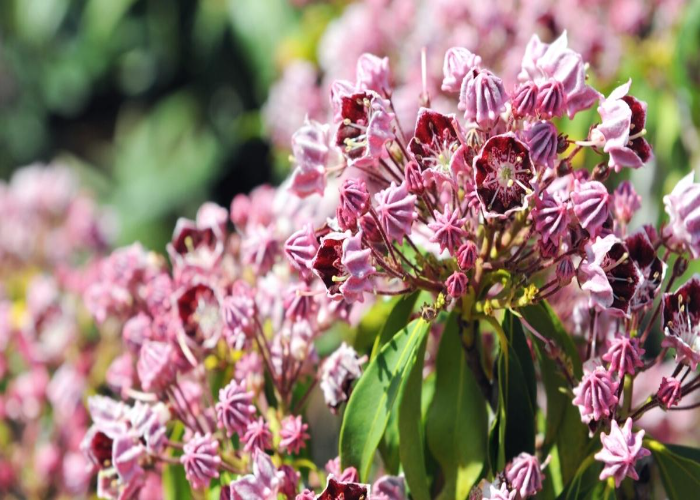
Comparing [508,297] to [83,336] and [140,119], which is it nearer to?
[83,336]

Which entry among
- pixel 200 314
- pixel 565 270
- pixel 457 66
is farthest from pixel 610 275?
pixel 200 314

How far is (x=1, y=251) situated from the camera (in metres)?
2.36

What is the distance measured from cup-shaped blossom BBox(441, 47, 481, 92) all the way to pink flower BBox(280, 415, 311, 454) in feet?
1.30

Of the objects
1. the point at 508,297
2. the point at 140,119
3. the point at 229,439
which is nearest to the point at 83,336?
the point at 229,439

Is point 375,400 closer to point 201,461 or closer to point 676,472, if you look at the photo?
point 201,461

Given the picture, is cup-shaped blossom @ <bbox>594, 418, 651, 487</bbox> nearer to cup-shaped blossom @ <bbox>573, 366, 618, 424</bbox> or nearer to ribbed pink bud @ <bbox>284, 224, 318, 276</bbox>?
cup-shaped blossom @ <bbox>573, 366, 618, 424</bbox>

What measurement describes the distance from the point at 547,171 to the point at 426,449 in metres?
0.35

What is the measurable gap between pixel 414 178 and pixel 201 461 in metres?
0.37

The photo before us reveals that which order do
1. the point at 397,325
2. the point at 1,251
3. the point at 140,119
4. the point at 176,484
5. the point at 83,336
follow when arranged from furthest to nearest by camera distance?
the point at 140,119 < the point at 1,251 < the point at 83,336 < the point at 176,484 < the point at 397,325

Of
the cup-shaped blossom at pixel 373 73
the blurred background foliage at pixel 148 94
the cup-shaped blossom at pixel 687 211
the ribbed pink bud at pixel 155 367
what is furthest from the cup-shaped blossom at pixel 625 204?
the blurred background foliage at pixel 148 94

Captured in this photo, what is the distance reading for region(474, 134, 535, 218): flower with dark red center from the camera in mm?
873

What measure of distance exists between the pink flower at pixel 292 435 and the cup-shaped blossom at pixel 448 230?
28 centimetres

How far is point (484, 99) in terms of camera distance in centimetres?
89

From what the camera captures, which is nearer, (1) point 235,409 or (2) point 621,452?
(2) point 621,452
